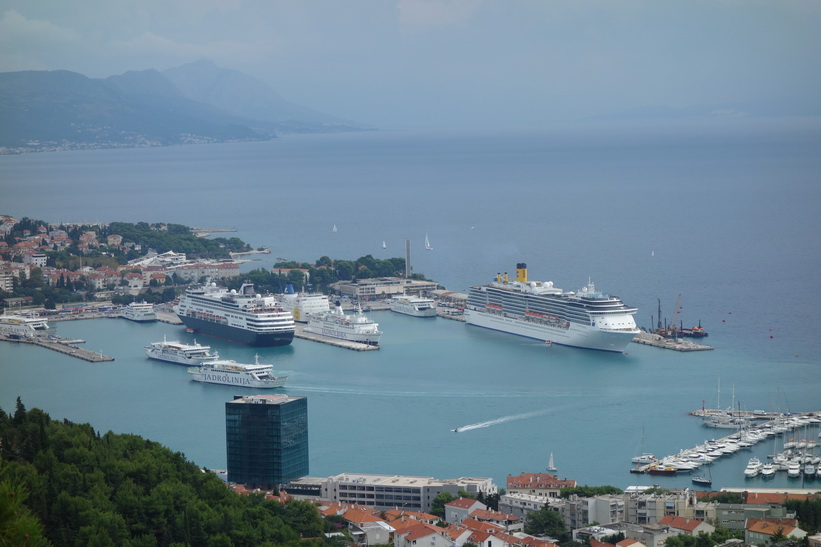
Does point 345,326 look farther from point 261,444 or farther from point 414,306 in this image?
point 261,444

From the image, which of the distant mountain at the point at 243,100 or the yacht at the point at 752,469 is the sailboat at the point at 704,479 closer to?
the yacht at the point at 752,469

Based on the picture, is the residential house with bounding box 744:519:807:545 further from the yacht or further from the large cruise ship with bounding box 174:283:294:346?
the large cruise ship with bounding box 174:283:294:346

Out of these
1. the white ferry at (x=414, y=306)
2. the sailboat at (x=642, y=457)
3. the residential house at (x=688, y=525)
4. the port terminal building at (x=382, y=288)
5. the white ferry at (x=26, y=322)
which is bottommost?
the residential house at (x=688, y=525)

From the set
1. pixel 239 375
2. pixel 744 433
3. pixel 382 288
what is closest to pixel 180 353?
pixel 239 375

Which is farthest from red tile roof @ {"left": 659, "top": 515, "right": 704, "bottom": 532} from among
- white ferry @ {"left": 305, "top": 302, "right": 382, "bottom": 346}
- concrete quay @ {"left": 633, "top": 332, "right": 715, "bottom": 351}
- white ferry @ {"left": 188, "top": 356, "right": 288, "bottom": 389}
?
white ferry @ {"left": 305, "top": 302, "right": 382, "bottom": 346}

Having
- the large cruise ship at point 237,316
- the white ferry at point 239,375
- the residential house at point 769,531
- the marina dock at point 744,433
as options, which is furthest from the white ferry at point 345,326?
the residential house at point 769,531

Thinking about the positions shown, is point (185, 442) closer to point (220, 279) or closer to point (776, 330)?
point (776, 330)
